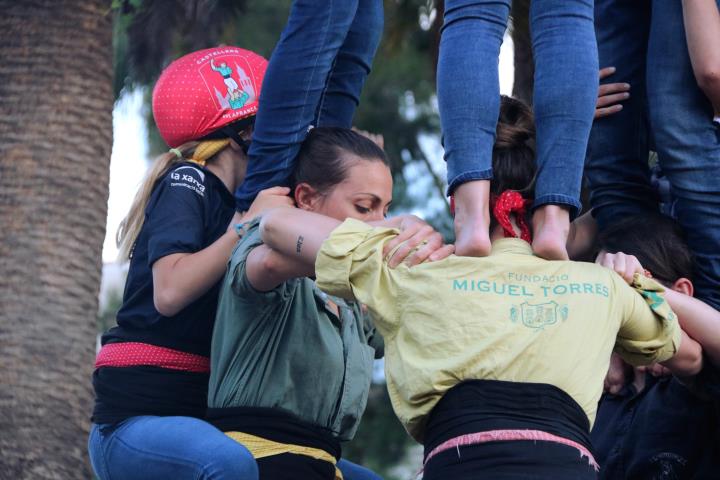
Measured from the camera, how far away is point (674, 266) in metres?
3.40

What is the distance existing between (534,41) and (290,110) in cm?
78

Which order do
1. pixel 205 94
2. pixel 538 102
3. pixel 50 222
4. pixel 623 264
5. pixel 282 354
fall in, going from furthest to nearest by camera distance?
1. pixel 50 222
2. pixel 205 94
3. pixel 282 354
4. pixel 538 102
5. pixel 623 264

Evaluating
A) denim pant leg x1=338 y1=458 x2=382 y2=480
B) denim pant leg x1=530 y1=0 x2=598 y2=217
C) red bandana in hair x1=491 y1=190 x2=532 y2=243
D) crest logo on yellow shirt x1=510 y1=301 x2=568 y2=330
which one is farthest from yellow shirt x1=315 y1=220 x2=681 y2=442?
denim pant leg x1=338 y1=458 x2=382 y2=480

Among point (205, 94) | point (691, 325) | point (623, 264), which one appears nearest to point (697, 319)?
point (691, 325)

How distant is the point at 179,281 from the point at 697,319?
59.1 inches

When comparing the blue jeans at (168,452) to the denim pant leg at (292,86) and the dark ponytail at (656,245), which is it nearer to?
the denim pant leg at (292,86)

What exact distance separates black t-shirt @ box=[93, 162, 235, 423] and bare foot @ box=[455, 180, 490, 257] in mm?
948

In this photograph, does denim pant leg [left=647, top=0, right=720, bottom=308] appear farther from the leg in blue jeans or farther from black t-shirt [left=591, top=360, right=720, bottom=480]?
the leg in blue jeans

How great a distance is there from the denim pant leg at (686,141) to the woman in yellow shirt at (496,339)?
19.9 inches

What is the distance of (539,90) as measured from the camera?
316cm

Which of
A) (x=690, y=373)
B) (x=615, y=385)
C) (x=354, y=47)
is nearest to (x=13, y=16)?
(x=354, y=47)

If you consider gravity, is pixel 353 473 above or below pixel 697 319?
below

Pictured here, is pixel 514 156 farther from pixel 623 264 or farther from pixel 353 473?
pixel 353 473

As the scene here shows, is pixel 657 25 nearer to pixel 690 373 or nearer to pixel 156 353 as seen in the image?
pixel 690 373
